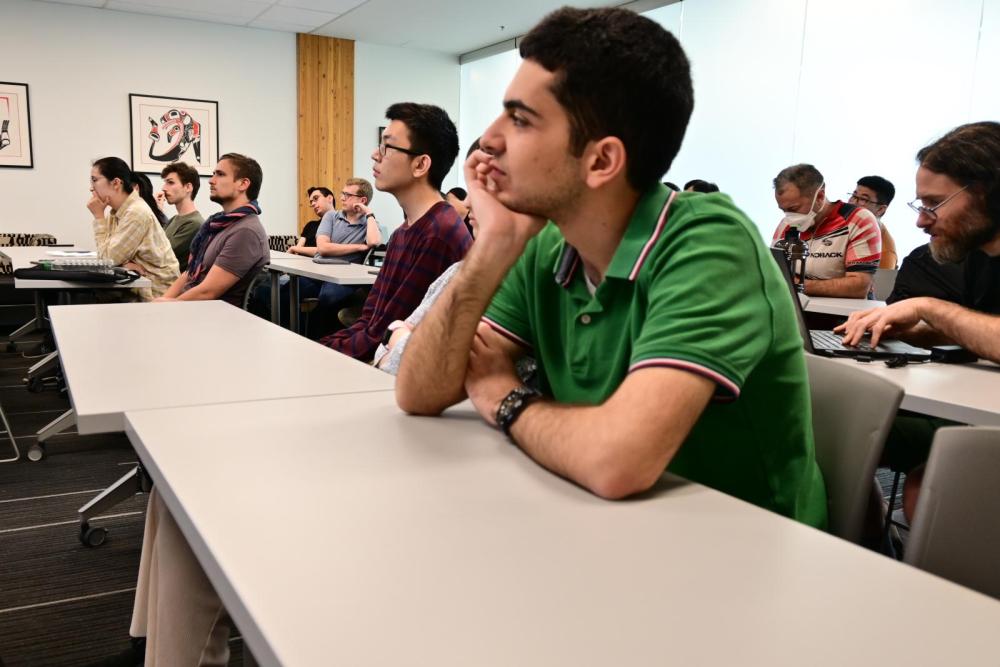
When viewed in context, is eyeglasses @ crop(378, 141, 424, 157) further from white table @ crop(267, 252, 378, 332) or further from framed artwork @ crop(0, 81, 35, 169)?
framed artwork @ crop(0, 81, 35, 169)

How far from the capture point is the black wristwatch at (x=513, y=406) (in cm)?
113

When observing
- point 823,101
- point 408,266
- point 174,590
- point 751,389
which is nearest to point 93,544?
point 408,266

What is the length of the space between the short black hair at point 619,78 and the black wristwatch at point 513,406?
35 centimetres

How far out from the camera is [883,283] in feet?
14.4

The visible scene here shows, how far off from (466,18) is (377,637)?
25.8 feet

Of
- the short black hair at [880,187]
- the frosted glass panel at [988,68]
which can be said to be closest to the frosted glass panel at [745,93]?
the short black hair at [880,187]

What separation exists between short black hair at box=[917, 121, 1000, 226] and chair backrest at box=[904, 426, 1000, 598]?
1.28 metres

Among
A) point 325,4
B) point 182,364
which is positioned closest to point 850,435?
point 182,364

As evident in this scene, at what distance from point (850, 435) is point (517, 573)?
725mm

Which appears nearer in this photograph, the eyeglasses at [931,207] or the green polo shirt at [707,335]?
the green polo shirt at [707,335]

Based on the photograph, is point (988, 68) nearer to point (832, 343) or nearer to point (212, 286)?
point (832, 343)

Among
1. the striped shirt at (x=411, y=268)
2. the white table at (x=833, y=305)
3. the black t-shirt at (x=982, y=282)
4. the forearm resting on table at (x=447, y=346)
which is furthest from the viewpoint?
the white table at (x=833, y=305)

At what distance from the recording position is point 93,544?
253 cm

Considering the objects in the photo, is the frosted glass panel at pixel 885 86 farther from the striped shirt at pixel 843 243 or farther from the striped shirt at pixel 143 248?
the striped shirt at pixel 143 248
